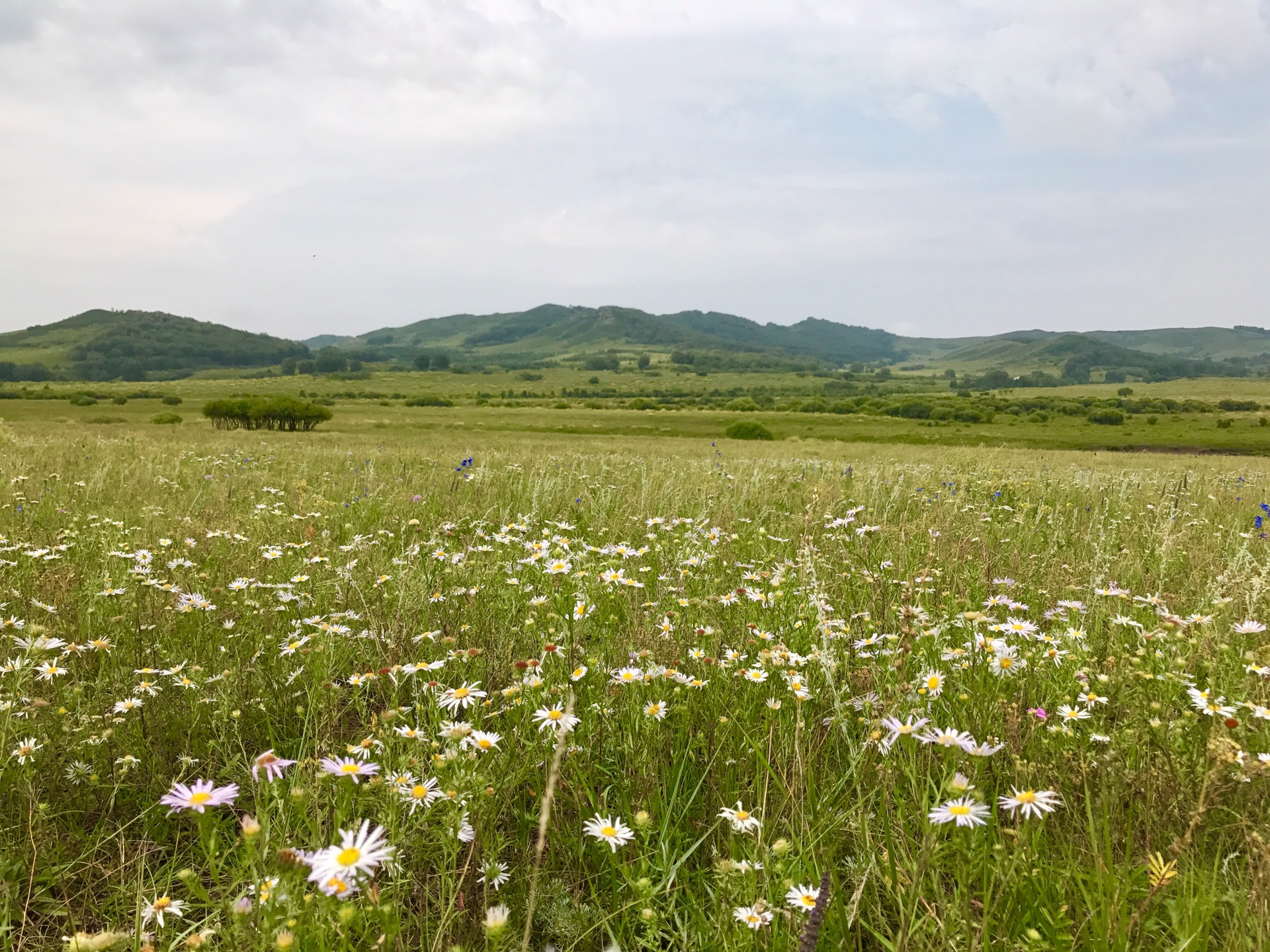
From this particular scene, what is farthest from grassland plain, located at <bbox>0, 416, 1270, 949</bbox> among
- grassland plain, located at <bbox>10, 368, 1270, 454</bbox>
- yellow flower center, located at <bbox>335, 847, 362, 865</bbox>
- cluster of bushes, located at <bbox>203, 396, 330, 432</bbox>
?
cluster of bushes, located at <bbox>203, 396, 330, 432</bbox>

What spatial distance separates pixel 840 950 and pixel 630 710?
110cm

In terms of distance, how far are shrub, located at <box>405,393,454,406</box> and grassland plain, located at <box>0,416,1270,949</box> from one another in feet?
361

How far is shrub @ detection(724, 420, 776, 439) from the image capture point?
61344 mm

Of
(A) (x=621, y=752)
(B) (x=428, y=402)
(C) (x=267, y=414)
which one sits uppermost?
(A) (x=621, y=752)

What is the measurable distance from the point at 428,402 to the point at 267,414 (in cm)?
6305

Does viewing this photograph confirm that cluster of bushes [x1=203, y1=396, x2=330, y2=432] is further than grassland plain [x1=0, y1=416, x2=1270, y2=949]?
Yes

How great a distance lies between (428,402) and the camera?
4579 inches

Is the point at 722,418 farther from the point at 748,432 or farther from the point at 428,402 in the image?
the point at 428,402

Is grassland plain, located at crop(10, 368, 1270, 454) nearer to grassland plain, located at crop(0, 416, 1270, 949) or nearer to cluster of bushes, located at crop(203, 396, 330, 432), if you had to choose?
cluster of bushes, located at crop(203, 396, 330, 432)

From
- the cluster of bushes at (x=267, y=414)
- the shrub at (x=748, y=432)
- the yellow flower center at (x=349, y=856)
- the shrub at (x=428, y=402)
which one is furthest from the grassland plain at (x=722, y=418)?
Result: the yellow flower center at (x=349, y=856)

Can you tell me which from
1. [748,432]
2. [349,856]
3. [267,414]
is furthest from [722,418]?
[349,856]

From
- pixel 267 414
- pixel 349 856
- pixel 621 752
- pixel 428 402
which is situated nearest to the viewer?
pixel 349 856

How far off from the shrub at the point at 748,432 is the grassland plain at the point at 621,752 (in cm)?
5655

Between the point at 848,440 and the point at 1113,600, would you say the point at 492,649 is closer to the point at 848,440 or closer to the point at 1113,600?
the point at 1113,600
